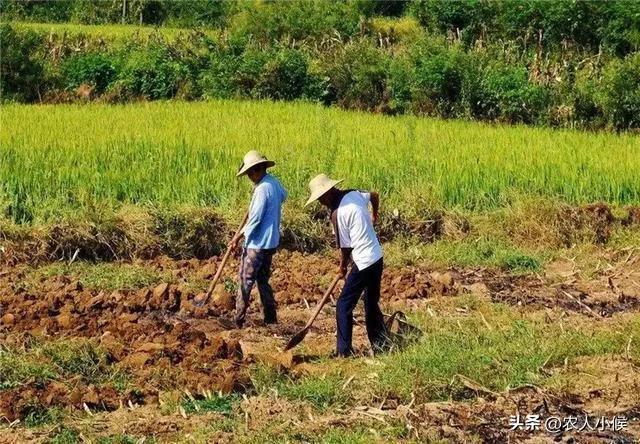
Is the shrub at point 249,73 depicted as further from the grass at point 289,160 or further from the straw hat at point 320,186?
the straw hat at point 320,186

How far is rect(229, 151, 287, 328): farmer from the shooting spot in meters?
7.30

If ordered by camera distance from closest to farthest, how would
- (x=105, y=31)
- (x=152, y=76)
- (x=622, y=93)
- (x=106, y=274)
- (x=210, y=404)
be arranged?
(x=210, y=404) < (x=106, y=274) < (x=622, y=93) < (x=152, y=76) < (x=105, y=31)

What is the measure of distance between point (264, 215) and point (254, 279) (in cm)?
47

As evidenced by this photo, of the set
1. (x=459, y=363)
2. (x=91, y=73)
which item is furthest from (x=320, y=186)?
(x=91, y=73)

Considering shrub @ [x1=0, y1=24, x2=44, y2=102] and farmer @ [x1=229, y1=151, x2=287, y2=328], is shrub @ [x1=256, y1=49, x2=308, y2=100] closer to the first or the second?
shrub @ [x1=0, y1=24, x2=44, y2=102]

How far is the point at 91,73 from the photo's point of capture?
18391 millimetres

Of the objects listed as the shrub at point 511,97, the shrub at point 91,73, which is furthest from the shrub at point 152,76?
the shrub at point 511,97

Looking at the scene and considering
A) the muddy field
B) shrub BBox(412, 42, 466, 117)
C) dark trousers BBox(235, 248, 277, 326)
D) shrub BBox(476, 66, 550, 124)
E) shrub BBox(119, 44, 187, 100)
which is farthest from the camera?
shrub BBox(119, 44, 187, 100)

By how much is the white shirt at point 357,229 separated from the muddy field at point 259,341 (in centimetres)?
73

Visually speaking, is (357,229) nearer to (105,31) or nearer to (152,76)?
(152,76)

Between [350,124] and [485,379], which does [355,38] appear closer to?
[350,124]

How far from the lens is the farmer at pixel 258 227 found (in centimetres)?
730

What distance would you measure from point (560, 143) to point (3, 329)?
27.5 ft

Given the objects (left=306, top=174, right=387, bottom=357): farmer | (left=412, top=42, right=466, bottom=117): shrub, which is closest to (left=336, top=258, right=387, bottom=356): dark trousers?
(left=306, top=174, right=387, bottom=357): farmer
